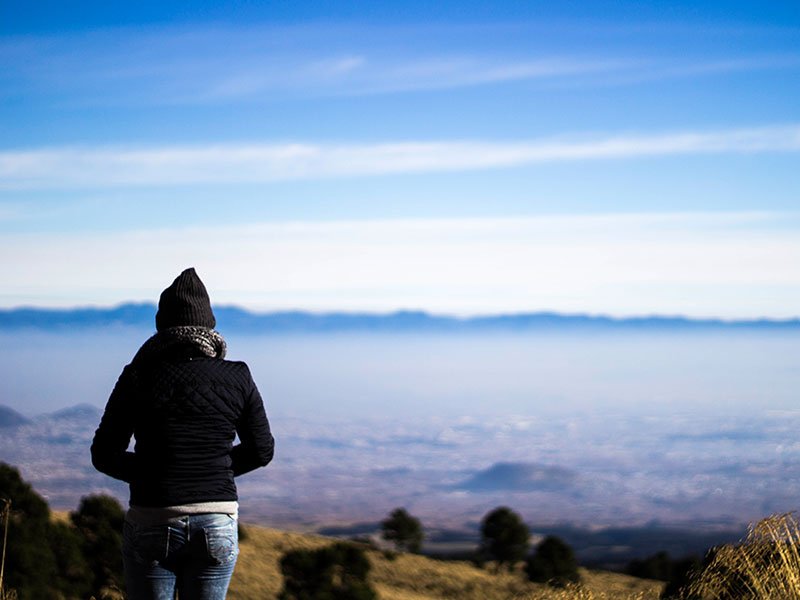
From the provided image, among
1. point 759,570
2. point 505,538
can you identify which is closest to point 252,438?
point 759,570

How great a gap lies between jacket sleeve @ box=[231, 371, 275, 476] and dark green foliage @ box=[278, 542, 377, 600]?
58.4ft

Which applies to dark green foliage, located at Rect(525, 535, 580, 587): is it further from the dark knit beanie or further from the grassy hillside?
the dark knit beanie

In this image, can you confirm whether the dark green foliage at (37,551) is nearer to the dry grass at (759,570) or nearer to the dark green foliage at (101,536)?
the dark green foliage at (101,536)

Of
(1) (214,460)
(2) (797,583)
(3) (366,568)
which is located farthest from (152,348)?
(3) (366,568)

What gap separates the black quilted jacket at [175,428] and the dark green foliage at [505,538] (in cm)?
3195

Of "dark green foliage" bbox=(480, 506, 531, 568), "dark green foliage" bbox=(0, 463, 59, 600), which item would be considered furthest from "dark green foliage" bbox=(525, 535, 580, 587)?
"dark green foliage" bbox=(0, 463, 59, 600)

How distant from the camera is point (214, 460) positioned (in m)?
4.80

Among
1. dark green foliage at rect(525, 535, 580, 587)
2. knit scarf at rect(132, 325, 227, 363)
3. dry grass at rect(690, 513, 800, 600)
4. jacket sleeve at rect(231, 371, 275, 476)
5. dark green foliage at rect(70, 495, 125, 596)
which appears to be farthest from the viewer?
dark green foliage at rect(525, 535, 580, 587)

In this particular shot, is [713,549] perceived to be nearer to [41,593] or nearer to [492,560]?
[41,593]

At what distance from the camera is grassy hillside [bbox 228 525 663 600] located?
96.4ft

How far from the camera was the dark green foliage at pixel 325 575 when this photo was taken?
73.5 feet

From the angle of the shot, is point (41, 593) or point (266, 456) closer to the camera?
point (266, 456)

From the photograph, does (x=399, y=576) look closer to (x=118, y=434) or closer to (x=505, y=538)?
(x=505, y=538)

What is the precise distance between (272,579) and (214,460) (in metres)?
25.9
